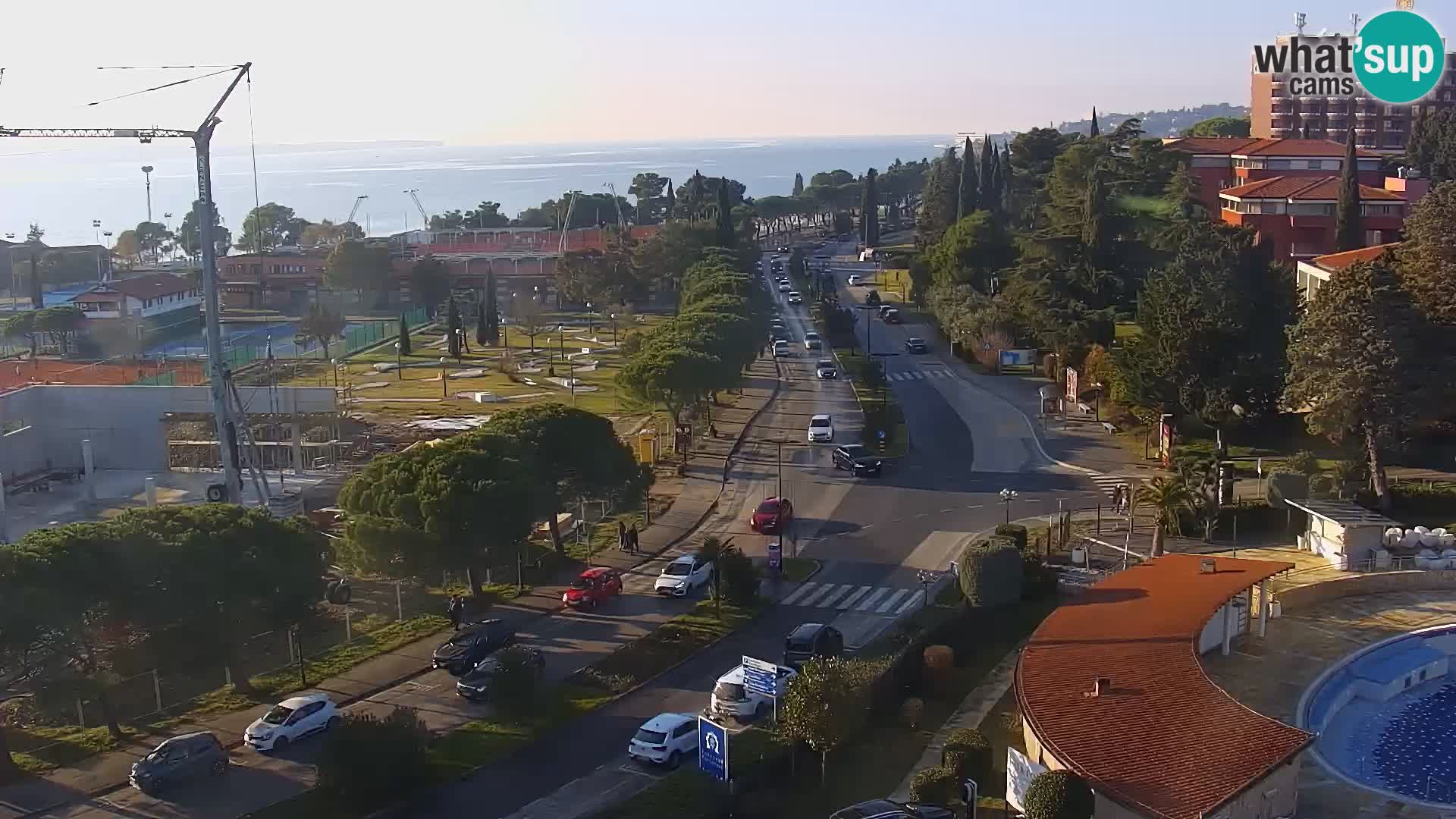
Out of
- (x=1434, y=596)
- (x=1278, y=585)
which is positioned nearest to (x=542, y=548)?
(x=1278, y=585)

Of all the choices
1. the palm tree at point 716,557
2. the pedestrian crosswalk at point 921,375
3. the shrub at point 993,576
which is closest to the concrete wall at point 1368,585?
the shrub at point 993,576

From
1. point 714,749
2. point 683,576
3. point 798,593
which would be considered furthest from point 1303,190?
point 714,749

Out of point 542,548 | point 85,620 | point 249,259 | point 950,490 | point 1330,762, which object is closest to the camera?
point 1330,762

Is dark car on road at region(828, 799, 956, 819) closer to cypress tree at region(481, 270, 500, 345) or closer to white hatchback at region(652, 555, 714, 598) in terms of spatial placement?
white hatchback at region(652, 555, 714, 598)

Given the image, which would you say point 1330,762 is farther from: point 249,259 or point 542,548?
point 249,259

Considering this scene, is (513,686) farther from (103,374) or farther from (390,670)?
(103,374)

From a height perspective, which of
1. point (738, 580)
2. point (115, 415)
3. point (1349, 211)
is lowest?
point (738, 580)
